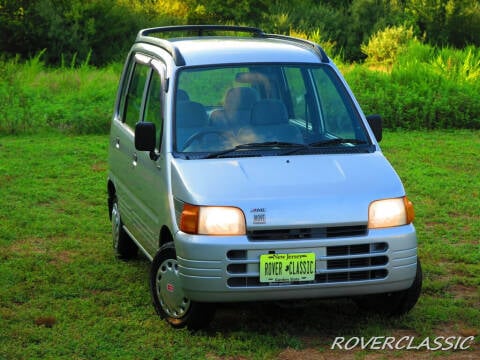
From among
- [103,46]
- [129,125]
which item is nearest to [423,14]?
[103,46]

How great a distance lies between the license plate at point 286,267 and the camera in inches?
252

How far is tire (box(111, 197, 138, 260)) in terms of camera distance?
360 inches

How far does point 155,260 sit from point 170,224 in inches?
14.6

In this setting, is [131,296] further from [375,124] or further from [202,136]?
[375,124]

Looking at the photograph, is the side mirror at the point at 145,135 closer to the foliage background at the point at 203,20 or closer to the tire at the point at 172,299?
the tire at the point at 172,299

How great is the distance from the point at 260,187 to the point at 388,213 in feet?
2.72

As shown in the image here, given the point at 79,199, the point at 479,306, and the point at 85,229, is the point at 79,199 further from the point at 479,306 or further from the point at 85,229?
the point at 479,306

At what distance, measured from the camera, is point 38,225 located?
1067 cm

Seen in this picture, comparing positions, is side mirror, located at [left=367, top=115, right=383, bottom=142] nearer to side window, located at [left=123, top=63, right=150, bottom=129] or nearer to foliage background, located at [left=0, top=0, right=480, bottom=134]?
side window, located at [left=123, top=63, right=150, bottom=129]

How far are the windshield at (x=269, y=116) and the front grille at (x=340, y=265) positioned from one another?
37.5 inches

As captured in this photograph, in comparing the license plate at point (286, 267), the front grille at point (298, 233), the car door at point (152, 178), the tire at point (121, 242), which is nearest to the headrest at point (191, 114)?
the car door at point (152, 178)

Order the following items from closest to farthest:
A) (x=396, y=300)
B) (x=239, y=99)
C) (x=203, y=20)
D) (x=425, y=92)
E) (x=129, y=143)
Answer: (x=396, y=300), (x=239, y=99), (x=129, y=143), (x=425, y=92), (x=203, y=20)

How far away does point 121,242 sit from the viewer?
9164 millimetres

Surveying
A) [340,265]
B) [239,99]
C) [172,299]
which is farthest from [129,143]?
[340,265]
